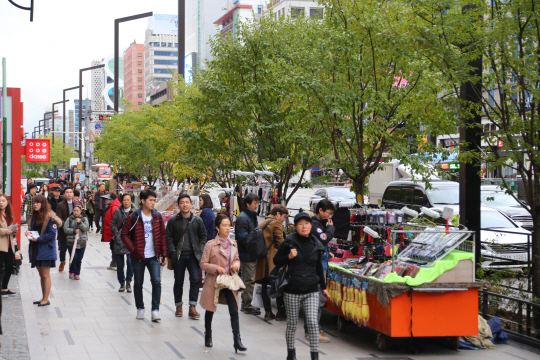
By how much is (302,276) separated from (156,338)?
284 cm

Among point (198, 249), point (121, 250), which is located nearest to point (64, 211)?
point (121, 250)

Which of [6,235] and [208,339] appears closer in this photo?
[208,339]

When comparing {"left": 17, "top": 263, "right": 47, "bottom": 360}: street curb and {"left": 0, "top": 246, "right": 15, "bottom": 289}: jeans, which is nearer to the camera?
{"left": 17, "top": 263, "right": 47, "bottom": 360}: street curb

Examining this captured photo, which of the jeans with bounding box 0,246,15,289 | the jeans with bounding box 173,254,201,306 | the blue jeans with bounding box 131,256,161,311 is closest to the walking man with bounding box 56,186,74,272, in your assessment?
the jeans with bounding box 0,246,15,289

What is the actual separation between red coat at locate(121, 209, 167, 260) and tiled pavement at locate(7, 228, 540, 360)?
1103 mm

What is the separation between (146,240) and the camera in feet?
32.0

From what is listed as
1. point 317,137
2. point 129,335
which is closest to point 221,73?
point 317,137

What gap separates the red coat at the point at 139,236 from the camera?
9641 mm

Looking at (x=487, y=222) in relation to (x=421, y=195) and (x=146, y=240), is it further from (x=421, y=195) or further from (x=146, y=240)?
(x=146, y=240)

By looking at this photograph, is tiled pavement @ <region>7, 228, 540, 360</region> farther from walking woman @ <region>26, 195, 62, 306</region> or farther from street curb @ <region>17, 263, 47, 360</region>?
walking woman @ <region>26, 195, 62, 306</region>

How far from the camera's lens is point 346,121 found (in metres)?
14.2

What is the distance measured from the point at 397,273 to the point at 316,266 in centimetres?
168

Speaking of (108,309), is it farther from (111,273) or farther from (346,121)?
(346,121)

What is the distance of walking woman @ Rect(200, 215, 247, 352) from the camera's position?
8078mm
